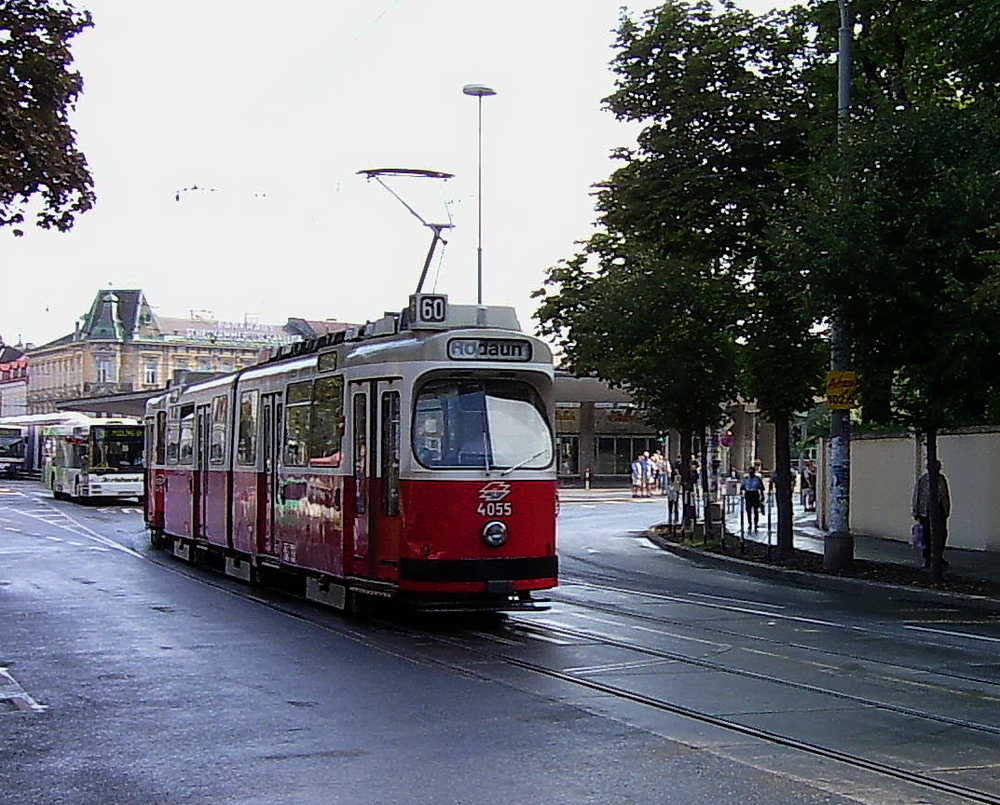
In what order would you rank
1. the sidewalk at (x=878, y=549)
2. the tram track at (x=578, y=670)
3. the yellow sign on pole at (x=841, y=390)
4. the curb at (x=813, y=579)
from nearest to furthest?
the tram track at (x=578, y=670), the curb at (x=813, y=579), the yellow sign on pole at (x=841, y=390), the sidewalk at (x=878, y=549)

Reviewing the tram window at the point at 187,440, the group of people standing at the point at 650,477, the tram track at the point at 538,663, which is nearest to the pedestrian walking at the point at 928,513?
the tram track at the point at 538,663

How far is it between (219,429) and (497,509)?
8238 millimetres

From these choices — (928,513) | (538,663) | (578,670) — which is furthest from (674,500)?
(578,670)

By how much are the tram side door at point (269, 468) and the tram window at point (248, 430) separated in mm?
457

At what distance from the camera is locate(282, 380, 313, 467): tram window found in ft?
58.1

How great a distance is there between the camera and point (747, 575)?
83.5 feet

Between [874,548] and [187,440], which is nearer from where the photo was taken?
[187,440]

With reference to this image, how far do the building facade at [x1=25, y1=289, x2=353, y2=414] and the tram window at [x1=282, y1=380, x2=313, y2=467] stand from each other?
9543 cm

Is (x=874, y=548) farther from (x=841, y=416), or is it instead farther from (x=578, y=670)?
(x=578, y=670)

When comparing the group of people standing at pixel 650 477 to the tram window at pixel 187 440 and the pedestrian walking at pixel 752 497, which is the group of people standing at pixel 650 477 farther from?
the tram window at pixel 187 440

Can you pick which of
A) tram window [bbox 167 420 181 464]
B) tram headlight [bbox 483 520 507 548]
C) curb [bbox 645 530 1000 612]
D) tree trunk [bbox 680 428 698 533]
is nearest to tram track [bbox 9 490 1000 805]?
tram headlight [bbox 483 520 507 548]

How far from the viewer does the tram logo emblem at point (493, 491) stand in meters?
15.2

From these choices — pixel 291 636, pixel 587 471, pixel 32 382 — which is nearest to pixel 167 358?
pixel 32 382

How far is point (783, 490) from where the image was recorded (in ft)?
89.7
